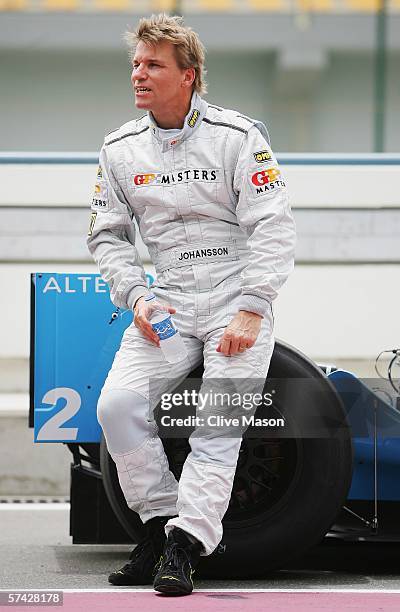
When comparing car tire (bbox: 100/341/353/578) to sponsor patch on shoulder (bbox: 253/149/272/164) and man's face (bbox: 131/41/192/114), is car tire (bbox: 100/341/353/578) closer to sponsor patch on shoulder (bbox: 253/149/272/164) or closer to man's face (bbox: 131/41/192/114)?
sponsor patch on shoulder (bbox: 253/149/272/164)

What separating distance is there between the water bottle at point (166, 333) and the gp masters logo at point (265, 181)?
514 mm

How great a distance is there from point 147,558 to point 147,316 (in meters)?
0.80

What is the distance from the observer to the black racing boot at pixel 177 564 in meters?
3.91

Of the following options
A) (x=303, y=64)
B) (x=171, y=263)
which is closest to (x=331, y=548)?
(x=171, y=263)

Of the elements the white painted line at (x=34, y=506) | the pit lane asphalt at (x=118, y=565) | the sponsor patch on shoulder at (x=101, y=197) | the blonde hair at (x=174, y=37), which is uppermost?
the blonde hair at (x=174, y=37)

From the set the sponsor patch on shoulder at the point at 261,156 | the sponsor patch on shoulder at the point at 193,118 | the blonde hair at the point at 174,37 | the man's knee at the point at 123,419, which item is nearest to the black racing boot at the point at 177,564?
the man's knee at the point at 123,419

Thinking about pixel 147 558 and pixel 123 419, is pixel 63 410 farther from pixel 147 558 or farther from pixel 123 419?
pixel 147 558

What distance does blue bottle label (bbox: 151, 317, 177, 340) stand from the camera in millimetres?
4148

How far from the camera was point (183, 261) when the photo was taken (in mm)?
4281

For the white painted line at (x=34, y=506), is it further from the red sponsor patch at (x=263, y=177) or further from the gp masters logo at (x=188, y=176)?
Result: the red sponsor patch at (x=263, y=177)

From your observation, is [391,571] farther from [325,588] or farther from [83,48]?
[83,48]

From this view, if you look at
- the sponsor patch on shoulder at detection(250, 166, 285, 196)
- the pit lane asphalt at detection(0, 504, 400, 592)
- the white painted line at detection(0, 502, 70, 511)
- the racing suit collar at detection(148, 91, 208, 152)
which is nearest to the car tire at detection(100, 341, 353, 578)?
the pit lane asphalt at detection(0, 504, 400, 592)

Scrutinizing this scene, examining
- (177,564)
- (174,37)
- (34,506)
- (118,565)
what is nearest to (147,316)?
(177,564)

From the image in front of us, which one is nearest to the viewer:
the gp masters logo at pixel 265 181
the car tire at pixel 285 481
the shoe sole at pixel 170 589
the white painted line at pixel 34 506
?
the shoe sole at pixel 170 589
